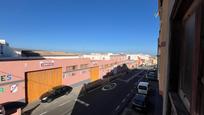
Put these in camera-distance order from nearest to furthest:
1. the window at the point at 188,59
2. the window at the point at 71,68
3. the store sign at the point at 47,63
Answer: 1. the window at the point at 188,59
2. the store sign at the point at 47,63
3. the window at the point at 71,68

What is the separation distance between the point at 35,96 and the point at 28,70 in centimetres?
298

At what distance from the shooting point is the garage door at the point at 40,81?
1533cm

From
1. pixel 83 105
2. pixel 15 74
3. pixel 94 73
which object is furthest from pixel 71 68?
pixel 15 74

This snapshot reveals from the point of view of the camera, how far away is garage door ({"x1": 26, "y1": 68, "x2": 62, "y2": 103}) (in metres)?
15.3

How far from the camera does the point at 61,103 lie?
15.1m

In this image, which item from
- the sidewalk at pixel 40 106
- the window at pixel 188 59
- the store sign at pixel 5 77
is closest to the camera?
the window at pixel 188 59

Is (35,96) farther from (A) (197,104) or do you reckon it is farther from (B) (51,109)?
(A) (197,104)

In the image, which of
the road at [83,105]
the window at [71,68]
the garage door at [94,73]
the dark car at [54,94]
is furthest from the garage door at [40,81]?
the garage door at [94,73]

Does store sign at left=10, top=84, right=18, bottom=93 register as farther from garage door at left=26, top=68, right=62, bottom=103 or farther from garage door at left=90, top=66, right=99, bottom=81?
garage door at left=90, top=66, right=99, bottom=81

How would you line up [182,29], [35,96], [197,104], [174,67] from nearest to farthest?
[197,104] → [182,29] → [174,67] → [35,96]

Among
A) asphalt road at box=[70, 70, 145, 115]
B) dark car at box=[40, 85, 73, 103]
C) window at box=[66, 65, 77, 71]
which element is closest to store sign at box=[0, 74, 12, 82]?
dark car at box=[40, 85, 73, 103]

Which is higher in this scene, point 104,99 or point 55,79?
point 55,79

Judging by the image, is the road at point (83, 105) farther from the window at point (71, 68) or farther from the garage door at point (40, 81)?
the window at point (71, 68)

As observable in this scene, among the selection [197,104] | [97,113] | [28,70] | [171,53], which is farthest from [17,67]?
[197,104]
